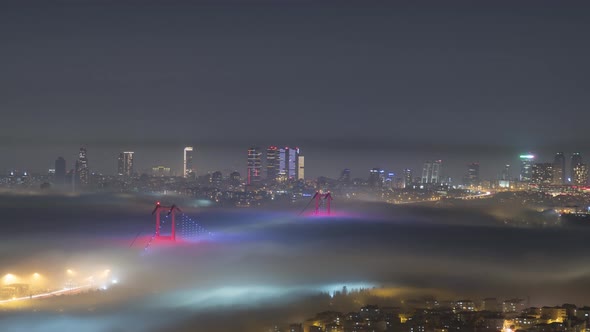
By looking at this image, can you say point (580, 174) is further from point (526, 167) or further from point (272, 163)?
point (272, 163)

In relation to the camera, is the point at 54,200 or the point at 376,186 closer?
the point at 54,200

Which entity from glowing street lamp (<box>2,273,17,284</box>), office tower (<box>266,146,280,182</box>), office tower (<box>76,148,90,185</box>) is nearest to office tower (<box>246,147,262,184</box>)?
office tower (<box>266,146,280,182</box>)

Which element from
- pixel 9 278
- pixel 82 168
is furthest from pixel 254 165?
pixel 9 278

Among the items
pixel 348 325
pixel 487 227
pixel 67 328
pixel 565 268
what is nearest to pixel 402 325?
pixel 348 325

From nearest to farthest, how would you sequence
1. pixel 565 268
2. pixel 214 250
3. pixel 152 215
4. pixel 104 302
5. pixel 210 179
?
pixel 104 302 < pixel 565 268 < pixel 214 250 < pixel 152 215 < pixel 210 179

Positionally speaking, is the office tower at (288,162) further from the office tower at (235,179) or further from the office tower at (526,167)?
the office tower at (526,167)

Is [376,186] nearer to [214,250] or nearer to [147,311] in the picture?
[214,250]

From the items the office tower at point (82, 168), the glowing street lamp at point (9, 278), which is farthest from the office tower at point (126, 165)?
the glowing street lamp at point (9, 278)
